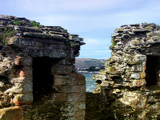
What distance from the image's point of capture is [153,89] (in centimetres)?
752

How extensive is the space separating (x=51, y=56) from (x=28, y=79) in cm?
79

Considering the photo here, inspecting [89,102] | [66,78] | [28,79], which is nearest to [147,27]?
[89,102]

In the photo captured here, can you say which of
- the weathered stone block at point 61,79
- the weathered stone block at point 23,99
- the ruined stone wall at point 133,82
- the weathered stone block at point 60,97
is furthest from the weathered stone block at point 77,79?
the ruined stone wall at point 133,82

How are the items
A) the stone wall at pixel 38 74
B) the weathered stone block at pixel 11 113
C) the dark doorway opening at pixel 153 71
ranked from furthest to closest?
the dark doorway opening at pixel 153 71, the stone wall at pixel 38 74, the weathered stone block at pixel 11 113

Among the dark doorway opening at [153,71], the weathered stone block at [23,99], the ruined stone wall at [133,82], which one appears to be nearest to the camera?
the weathered stone block at [23,99]

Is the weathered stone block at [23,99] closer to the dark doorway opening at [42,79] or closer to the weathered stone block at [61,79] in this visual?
the dark doorway opening at [42,79]

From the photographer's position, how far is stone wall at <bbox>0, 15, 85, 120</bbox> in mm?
4218

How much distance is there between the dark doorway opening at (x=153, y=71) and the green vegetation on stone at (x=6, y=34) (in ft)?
19.5

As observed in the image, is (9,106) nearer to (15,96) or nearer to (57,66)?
(15,96)

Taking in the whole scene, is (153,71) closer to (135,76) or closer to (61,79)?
(135,76)

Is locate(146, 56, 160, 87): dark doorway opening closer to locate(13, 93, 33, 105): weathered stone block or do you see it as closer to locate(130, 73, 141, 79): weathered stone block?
locate(130, 73, 141, 79): weathered stone block

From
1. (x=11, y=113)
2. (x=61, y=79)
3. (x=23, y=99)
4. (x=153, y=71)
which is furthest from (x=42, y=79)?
(x=153, y=71)

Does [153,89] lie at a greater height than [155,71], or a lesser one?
lesser

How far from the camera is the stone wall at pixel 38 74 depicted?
13.8ft
